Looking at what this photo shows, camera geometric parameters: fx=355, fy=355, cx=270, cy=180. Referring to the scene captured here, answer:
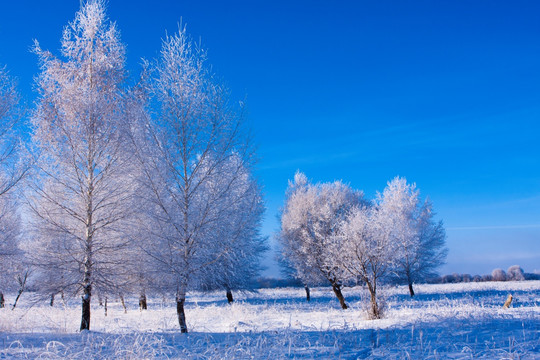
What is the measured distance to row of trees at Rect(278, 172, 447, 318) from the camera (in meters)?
14.8

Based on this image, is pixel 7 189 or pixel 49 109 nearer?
pixel 7 189

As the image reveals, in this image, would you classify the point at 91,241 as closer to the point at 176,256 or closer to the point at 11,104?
the point at 176,256

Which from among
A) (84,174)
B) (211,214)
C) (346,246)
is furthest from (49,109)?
(346,246)

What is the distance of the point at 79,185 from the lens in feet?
32.2

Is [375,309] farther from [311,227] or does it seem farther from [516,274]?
[516,274]

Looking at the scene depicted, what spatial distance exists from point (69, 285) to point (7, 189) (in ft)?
10.0

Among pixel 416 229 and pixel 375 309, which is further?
pixel 416 229

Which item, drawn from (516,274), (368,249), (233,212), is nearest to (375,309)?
(368,249)

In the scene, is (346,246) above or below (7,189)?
below

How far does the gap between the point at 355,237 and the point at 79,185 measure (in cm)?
1036

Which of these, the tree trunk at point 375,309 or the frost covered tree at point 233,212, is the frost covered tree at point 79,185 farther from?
the tree trunk at point 375,309

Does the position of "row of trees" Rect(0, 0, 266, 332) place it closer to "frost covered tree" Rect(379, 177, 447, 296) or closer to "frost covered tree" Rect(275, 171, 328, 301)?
"frost covered tree" Rect(275, 171, 328, 301)

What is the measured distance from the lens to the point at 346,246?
50.4ft

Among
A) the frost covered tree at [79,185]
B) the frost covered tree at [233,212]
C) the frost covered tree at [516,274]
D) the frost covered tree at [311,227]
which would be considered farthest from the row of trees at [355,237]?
the frost covered tree at [516,274]
